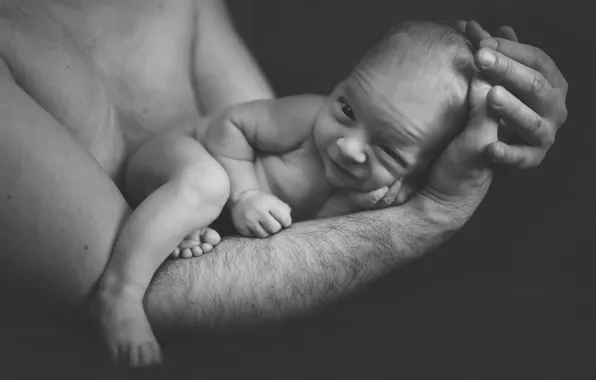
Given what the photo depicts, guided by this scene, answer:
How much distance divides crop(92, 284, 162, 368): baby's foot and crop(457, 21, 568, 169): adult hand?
0.62 m

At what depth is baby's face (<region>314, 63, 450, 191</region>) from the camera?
1046 millimetres

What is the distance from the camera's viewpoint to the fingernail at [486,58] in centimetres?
101

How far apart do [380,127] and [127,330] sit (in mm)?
510

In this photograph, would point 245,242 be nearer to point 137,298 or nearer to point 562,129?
point 137,298

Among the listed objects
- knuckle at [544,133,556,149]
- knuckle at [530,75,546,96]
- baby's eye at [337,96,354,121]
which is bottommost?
knuckle at [544,133,556,149]

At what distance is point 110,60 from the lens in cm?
123

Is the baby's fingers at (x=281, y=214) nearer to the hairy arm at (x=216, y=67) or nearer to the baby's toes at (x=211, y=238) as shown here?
the baby's toes at (x=211, y=238)

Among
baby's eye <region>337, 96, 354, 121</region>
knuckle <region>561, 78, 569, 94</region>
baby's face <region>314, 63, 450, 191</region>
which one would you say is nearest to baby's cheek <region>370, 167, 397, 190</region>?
baby's face <region>314, 63, 450, 191</region>

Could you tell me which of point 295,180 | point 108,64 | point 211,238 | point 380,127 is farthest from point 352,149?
point 108,64

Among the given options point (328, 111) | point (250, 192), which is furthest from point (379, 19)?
point (250, 192)

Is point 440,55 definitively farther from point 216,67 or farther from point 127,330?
point 127,330

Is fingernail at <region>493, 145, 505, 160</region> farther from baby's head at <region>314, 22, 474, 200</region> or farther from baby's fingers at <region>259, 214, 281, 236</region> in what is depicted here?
baby's fingers at <region>259, 214, 281, 236</region>

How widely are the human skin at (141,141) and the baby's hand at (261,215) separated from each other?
23mm

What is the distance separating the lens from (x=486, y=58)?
1.01m
